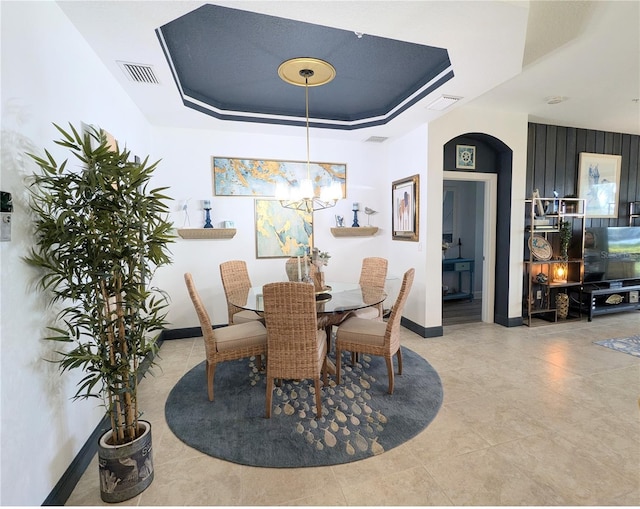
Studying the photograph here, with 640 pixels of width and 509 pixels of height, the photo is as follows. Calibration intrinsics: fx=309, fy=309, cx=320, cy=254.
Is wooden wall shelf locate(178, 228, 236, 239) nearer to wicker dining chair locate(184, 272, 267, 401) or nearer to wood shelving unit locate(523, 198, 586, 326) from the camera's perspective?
wicker dining chair locate(184, 272, 267, 401)

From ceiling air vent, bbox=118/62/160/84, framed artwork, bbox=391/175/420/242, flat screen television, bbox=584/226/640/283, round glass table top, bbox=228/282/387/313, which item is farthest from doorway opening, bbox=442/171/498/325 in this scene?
ceiling air vent, bbox=118/62/160/84

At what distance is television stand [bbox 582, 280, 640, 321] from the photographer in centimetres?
468

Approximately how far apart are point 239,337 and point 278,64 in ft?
8.21

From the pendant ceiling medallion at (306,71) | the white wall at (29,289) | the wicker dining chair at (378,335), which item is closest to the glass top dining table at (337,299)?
the wicker dining chair at (378,335)

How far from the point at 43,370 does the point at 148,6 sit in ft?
6.93

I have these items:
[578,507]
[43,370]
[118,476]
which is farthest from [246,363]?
[578,507]

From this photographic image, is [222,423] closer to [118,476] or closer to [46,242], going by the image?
[118,476]

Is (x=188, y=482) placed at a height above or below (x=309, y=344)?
below

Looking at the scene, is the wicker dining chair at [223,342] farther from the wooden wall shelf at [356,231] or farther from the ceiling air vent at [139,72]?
the wooden wall shelf at [356,231]

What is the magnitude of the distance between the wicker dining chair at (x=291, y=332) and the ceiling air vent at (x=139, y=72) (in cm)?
207

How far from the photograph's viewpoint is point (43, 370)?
5.27 ft

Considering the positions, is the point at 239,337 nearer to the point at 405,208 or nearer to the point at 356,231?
the point at 356,231

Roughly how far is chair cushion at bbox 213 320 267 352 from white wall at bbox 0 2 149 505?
1.02 m

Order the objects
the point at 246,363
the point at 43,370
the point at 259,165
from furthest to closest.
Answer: the point at 259,165 → the point at 246,363 → the point at 43,370
